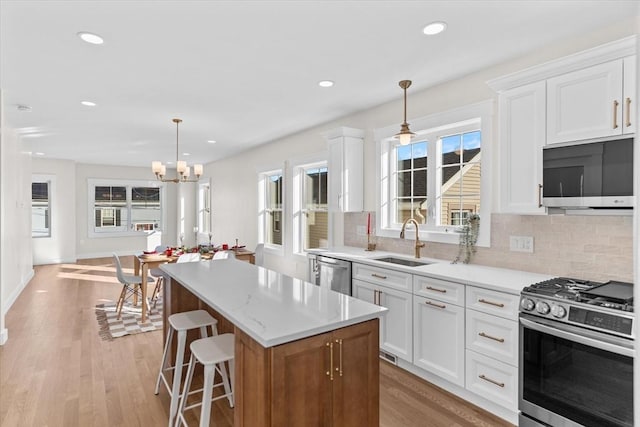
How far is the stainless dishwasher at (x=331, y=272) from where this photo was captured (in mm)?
3475

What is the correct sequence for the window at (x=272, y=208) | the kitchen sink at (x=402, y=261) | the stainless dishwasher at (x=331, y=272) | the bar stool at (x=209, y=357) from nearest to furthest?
the bar stool at (x=209, y=357)
the kitchen sink at (x=402, y=261)
the stainless dishwasher at (x=331, y=272)
the window at (x=272, y=208)

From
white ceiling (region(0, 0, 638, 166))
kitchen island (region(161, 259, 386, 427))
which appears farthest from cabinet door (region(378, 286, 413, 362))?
white ceiling (region(0, 0, 638, 166))

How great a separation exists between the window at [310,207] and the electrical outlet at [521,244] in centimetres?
274

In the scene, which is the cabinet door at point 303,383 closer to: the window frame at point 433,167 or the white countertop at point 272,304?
the white countertop at point 272,304

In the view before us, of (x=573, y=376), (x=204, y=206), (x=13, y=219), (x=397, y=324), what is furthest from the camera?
(x=204, y=206)

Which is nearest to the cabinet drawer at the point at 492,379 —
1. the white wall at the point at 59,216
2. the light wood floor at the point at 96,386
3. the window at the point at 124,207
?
the light wood floor at the point at 96,386

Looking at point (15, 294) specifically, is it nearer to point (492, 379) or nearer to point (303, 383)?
point (303, 383)

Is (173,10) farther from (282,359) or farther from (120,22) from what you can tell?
(282,359)

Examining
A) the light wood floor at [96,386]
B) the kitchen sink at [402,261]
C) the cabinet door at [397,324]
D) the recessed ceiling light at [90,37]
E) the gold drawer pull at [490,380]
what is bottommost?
the light wood floor at [96,386]

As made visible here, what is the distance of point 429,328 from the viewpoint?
272cm

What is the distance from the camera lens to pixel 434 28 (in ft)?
7.66

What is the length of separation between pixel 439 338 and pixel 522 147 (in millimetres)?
1520

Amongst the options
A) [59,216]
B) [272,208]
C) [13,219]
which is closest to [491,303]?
[272,208]

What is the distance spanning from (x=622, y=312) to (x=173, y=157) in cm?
822
